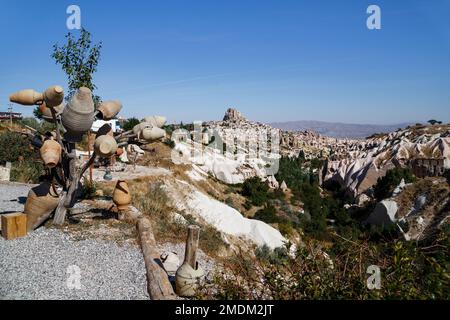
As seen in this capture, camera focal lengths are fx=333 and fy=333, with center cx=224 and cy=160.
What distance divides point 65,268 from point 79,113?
2.82 meters

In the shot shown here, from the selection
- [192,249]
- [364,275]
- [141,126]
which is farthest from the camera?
[141,126]

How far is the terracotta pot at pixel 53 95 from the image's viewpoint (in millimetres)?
6074

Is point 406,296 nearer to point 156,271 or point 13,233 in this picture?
point 156,271

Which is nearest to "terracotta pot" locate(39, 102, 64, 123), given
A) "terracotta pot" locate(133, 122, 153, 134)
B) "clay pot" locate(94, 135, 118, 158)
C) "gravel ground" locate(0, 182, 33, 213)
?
"clay pot" locate(94, 135, 118, 158)

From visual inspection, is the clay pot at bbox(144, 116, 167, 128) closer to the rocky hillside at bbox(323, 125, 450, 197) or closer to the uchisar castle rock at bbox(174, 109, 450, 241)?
the uchisar castle rock at bbox(174, 109, 450, 241)

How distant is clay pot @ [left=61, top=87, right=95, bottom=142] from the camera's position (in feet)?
20.4

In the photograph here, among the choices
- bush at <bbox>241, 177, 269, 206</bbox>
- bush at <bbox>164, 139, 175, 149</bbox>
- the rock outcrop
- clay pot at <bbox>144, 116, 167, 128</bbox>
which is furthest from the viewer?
the rock outcrop

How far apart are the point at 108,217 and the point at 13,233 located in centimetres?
228

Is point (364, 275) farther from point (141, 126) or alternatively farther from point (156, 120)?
point (156, 120)

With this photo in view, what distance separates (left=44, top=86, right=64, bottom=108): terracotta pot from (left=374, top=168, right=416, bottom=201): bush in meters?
37.5

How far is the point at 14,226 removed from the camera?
6.80m

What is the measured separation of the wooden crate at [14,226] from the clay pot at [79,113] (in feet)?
6.79

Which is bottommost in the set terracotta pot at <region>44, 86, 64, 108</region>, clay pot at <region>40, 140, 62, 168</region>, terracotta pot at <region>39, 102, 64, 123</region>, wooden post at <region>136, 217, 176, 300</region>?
wooden post at <region>136, 217, 176, 300</region>

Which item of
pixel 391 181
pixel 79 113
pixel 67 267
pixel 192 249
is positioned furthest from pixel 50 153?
pixel 391 181
